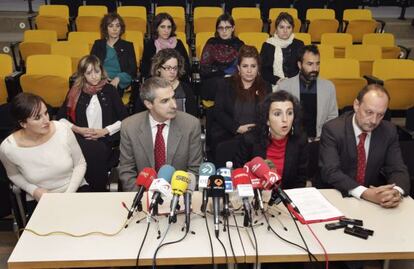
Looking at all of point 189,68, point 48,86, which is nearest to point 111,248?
point 48,86

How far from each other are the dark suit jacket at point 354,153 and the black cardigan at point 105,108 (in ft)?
5.94

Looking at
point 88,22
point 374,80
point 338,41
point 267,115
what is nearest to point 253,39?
point 338,41

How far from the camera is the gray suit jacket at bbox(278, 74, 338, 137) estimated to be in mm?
3838

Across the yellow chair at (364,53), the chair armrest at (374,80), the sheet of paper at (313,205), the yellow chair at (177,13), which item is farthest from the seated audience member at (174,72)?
the yellow chair at (177,13)

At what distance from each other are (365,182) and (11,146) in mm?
2181

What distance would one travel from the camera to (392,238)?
2.06 metres

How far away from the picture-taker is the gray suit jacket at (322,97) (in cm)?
384

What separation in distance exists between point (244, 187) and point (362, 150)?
111 cm

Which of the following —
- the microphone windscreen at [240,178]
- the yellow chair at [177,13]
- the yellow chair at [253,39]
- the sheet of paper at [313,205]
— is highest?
the yellow chair at [177,13]

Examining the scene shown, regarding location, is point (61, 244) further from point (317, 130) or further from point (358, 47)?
point (358, 47)

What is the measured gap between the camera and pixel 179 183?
6.30 ft

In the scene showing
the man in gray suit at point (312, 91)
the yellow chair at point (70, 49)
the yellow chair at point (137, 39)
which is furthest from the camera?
the yellow chair at point (137, 39)

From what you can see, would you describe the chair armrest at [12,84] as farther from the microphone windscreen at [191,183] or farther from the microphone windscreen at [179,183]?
the microphone windscreen at [179,183]

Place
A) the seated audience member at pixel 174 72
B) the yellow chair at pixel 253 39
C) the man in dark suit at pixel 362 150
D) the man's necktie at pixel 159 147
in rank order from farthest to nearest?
1. the yellow chair at pixel 253 39
2. the seated audience member at pixel 174 72
3. the man's necktie at pixel 159 147
4. the man in dark suit at pixel 362 150
